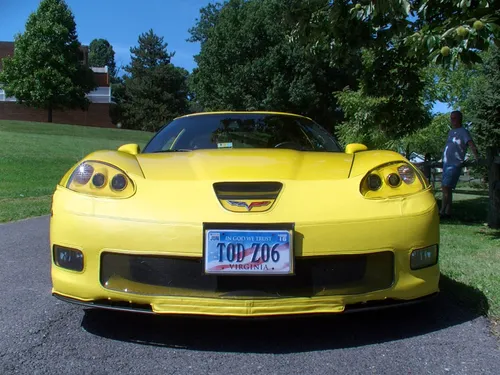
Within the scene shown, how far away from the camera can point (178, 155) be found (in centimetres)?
319

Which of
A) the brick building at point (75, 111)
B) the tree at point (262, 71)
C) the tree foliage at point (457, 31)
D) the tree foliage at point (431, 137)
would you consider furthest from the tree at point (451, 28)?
the brick building at point (75, 111)

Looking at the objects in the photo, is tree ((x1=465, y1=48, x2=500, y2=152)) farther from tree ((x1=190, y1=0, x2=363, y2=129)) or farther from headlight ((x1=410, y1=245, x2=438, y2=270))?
headlight ((x1=410, y1=245, x2=438, y2=270))

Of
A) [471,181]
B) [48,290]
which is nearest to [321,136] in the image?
[48,290]

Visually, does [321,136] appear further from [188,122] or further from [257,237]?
[257,237]

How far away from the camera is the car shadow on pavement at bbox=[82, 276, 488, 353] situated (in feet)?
8.38

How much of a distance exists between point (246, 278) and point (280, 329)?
506mm

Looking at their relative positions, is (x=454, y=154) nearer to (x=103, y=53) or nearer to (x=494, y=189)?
(x=494, y=189)

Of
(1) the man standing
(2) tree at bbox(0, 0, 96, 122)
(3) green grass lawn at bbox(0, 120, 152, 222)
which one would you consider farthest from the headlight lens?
(2) tree at bbox(0, 0, 96, 122)

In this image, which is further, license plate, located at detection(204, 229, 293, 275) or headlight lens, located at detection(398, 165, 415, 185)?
headlight lens, located at detection(398, 165, 415, 185)

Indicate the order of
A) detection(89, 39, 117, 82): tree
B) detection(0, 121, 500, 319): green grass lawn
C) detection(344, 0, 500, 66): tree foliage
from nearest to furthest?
detection(0, 121, 500, 319): green grass lawn, detection(344, 0, 500, 66): tree foliage, detection(89, 39, 117, 82): tree

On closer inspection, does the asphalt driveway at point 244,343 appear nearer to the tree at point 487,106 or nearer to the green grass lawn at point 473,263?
the green grass lawn at point 473,263

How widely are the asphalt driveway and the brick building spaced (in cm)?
5229

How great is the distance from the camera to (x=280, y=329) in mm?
2762

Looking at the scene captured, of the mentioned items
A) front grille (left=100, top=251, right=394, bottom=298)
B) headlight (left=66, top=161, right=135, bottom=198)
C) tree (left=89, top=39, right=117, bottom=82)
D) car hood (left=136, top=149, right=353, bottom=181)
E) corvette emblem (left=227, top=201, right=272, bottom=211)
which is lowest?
front grille (left=100, top=251, right=394, bottom=298)
